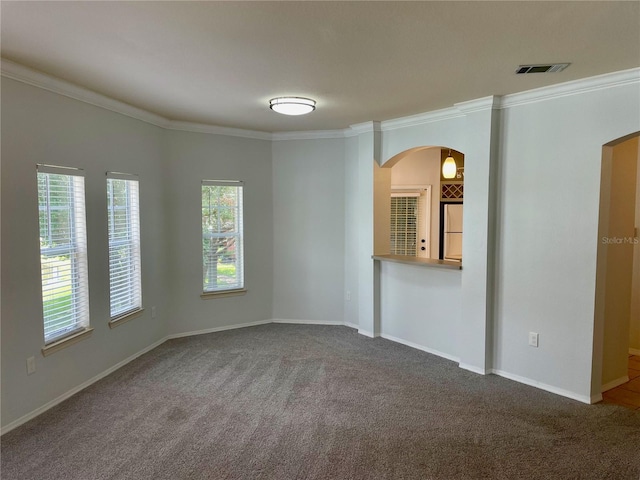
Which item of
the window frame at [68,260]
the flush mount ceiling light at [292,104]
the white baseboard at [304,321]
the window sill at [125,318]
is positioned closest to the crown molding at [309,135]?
the flush mount ceiling light at [292,104]

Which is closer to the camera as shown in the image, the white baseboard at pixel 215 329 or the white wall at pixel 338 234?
the white wall at pixel 338 234

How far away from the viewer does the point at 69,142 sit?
3385mm

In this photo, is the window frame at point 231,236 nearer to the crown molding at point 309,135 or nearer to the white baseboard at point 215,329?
the white baseboard at point 215,329

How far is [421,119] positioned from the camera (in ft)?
14.6

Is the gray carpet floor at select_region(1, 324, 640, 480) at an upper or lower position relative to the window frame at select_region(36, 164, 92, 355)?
lower

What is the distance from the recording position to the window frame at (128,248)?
3973 mm

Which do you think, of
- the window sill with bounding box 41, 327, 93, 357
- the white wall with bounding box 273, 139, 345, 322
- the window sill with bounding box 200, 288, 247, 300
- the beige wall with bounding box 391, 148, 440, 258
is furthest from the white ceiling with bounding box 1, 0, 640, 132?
the beige wall with bounding box 391, 148, 440, 258

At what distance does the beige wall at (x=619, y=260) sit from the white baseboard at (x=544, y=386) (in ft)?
1.51

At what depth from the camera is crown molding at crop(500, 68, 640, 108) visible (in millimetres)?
2961

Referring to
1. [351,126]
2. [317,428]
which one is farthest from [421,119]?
[317,428]

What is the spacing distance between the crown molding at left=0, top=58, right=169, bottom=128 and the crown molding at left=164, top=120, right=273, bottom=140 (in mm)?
345

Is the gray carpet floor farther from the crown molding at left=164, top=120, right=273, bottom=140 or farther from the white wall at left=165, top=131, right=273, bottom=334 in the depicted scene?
the crown molding at left=164, top=120, right=273, bottom=140

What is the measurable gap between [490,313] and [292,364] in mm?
1968

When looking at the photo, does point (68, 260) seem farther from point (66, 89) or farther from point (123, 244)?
point (66, 89)
